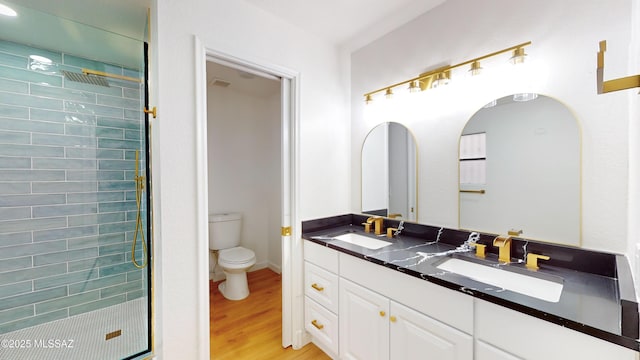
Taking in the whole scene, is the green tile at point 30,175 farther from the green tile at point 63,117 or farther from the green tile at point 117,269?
the green tile at point 117,269

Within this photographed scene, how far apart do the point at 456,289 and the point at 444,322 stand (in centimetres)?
19

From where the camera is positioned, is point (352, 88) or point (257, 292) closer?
point (352, 88)

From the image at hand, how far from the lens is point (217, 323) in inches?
82.4

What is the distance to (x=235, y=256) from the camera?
8.25ft

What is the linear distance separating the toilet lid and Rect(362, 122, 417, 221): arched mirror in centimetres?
131

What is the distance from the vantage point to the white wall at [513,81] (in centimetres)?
104

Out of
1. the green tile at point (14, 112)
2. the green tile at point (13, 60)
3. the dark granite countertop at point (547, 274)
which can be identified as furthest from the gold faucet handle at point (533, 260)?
the green tile at point (13, 60)

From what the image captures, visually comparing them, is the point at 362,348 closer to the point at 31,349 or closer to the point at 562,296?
the point at 562,296

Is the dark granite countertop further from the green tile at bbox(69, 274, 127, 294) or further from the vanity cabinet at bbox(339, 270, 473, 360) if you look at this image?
the green tile at bbox(69, 274, 127, 294)

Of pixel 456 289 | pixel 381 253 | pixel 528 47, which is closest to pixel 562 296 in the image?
pixel 456 289

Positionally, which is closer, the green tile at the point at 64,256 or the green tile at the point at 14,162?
the green tile at the point at 14,162

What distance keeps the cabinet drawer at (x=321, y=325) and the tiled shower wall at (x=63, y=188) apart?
1234 mm

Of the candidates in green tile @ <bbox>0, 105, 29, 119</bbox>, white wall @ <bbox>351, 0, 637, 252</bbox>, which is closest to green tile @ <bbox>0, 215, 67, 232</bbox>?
green tile @ <bbox>0, 105, 29, 119</bbox>

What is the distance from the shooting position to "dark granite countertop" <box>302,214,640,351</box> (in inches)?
27.8
